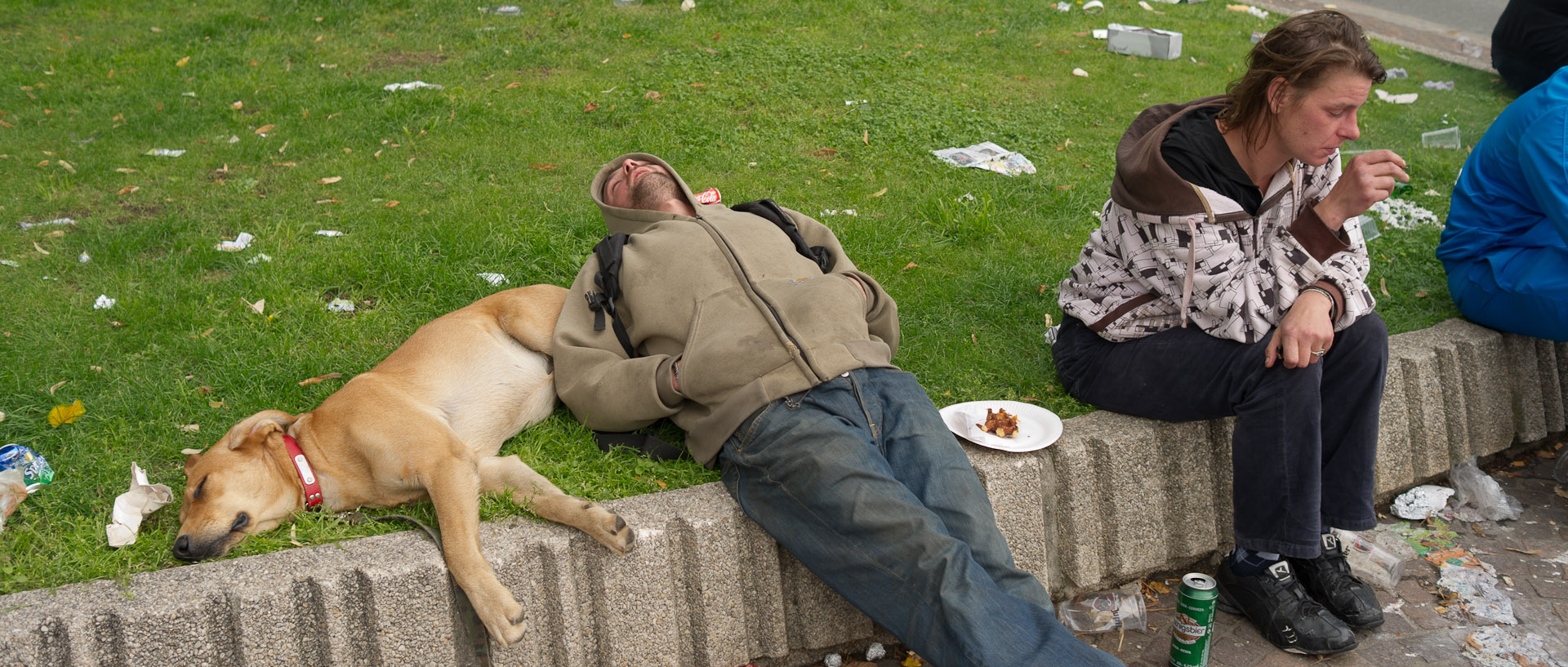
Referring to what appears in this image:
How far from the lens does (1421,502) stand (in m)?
4.17

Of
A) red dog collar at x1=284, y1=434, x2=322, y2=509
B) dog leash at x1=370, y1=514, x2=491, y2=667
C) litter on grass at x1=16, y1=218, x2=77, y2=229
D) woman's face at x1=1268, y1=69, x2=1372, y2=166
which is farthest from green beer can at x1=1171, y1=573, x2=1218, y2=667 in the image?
litter on grass at x1=16, y1=218, x2=77, y2=229

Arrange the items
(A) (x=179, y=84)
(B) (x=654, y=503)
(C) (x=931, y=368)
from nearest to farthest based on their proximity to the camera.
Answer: (B) (x=654, y=503), (C) (x=931, y=368), (A) (x=179, y=84)

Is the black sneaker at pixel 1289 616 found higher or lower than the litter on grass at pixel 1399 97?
higher

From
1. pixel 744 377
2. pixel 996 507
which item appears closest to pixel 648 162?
pixel 744 377

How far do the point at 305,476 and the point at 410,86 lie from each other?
426 cm

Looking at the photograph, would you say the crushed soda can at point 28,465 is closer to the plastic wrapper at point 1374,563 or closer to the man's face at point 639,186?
the man's face at point 639,186

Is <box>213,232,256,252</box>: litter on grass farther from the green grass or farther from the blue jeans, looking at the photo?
the blue jeans

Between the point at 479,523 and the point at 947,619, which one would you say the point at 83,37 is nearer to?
the point at 479,523

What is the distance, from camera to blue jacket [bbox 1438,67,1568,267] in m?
3.83

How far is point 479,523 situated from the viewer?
3004 millimetres

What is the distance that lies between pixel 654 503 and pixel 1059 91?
539 centimetres

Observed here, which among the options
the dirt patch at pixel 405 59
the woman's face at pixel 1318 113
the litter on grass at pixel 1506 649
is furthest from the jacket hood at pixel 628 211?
the dirt patch at pixel 405 59

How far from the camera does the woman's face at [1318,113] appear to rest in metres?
3.10

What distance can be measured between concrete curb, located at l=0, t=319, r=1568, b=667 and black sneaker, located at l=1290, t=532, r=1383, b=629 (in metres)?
0.38
